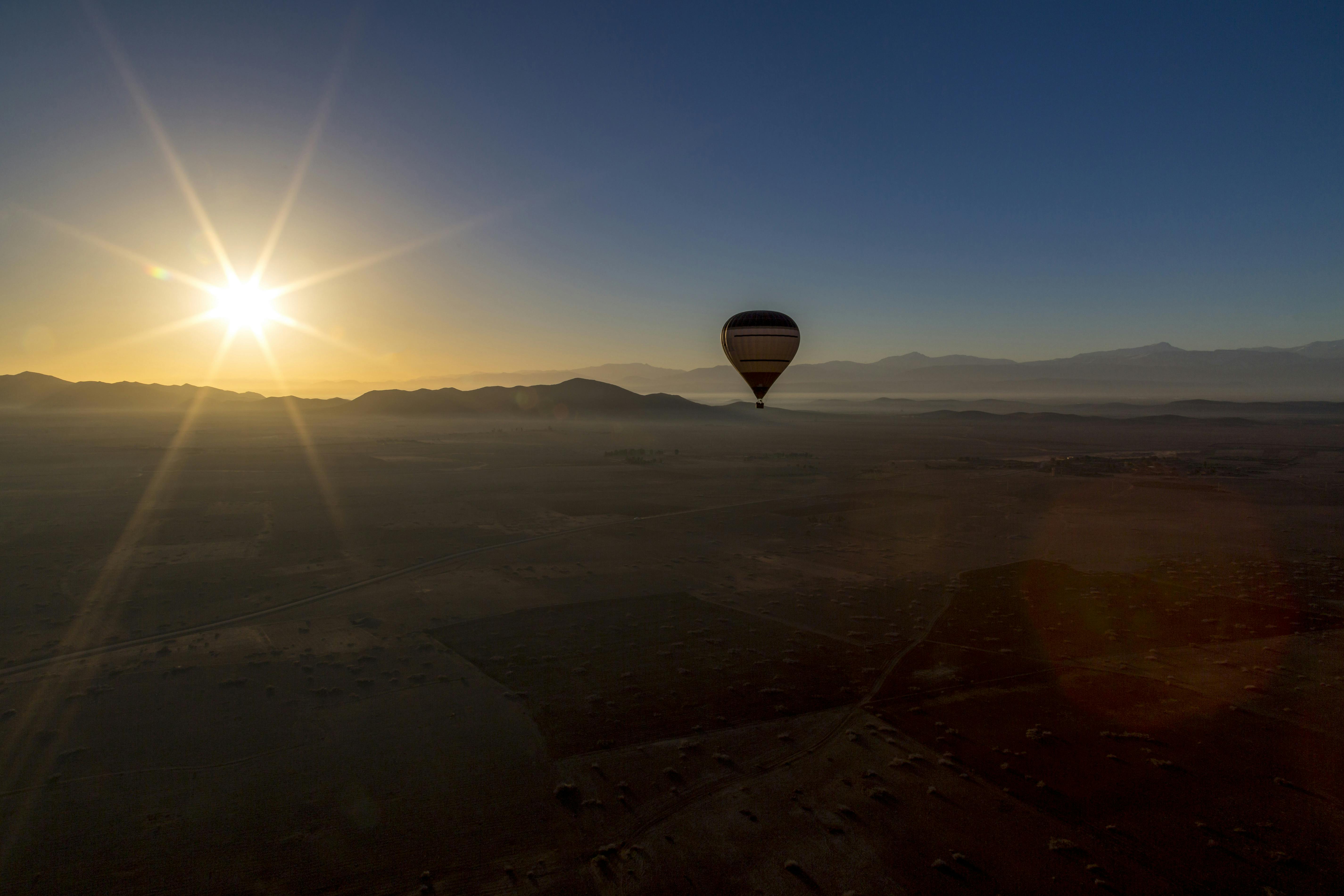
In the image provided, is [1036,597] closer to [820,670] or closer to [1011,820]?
[820,670]

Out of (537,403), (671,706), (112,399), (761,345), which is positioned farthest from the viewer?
(112,399)

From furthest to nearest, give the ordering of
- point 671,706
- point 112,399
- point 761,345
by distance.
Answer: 1. point 112,399
2. point 761,345
3. point 671,706

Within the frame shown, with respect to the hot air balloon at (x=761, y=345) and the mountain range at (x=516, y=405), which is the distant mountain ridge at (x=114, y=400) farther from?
the hot air balloon at (x=761, y=345)

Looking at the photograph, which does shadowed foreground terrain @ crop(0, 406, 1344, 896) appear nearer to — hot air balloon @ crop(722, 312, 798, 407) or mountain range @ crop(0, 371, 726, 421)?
hot air balloon @ crop(722, 312, 798, 407)

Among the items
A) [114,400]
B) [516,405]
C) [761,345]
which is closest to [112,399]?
[114,400]

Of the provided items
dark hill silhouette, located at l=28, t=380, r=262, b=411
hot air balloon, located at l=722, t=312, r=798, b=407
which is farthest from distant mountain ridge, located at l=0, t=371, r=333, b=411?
hot air balloon, located at l=722, t=312, r=798, b=407

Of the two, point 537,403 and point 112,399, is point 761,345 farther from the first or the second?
point 112,399
